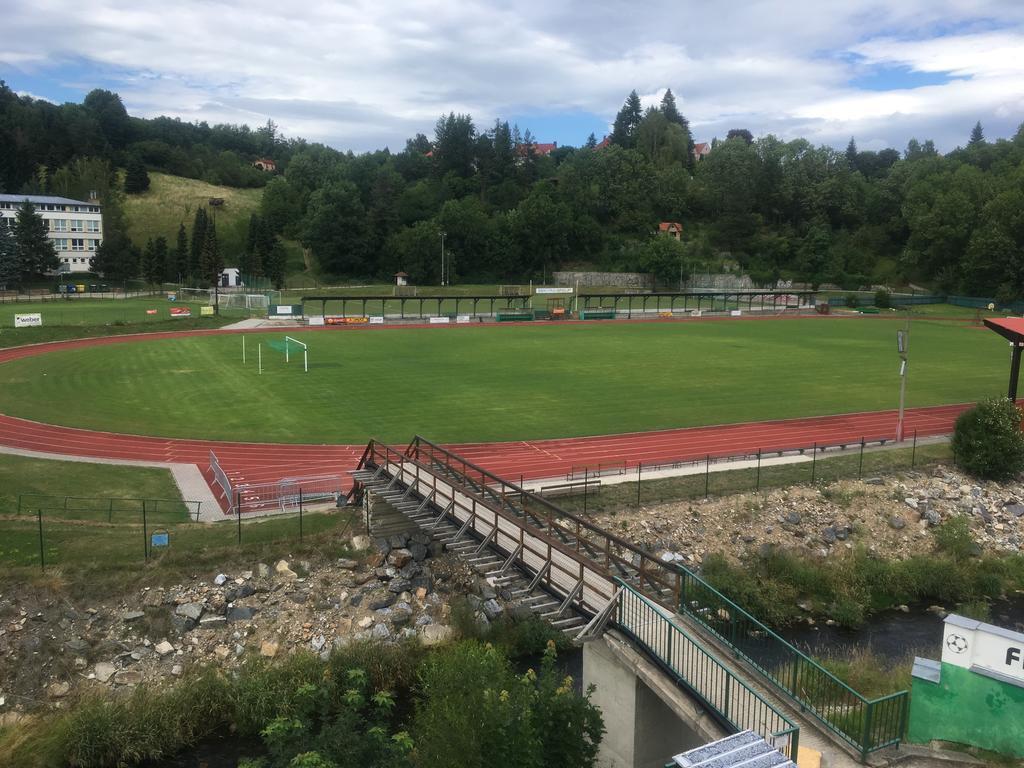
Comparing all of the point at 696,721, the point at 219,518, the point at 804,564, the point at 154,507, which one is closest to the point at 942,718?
the point at 696,721

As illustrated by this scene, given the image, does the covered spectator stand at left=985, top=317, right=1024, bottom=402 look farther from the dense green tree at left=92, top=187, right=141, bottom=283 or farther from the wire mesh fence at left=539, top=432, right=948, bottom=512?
the dense green tree at left=92, top=187, right=141, bottom=283

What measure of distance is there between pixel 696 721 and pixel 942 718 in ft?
11.1

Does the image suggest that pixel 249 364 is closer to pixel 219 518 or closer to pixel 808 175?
pixel 219 518

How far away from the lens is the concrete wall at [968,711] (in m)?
10.6

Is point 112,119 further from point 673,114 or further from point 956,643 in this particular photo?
point 956,643

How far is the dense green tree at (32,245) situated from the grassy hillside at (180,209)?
66.8ft

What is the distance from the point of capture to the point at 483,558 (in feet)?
54.9

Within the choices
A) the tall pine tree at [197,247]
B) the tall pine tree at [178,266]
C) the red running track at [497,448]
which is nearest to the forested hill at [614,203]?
the tall pine tree at [197,247]

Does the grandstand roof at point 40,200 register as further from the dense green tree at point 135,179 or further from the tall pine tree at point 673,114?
the tall pine tree at point 673,114

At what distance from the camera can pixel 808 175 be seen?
14625 centimetres

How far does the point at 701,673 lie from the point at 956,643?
3516mm

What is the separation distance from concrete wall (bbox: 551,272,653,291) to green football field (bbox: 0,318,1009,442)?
60471mm

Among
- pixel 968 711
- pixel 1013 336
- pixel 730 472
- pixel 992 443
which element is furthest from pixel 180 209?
pixel 968 711

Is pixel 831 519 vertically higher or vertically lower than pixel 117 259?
lower
